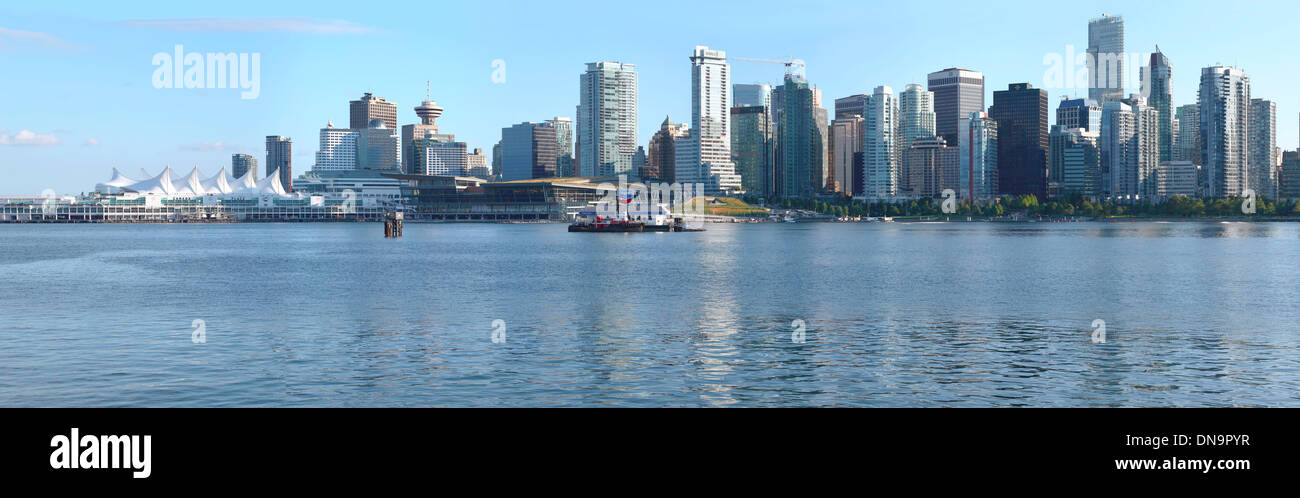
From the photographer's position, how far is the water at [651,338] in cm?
2803

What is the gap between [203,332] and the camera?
41719 millimetres

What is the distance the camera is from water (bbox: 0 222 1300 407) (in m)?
28.0

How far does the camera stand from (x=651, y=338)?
40.3 metres

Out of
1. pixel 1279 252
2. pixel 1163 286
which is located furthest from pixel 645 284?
pixel 1279 252

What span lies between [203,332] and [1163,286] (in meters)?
58.7
